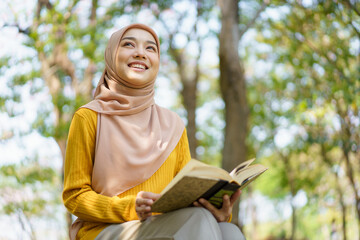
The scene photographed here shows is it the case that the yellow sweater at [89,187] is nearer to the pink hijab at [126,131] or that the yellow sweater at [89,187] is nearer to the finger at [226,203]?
the pink hijab at [126,131]

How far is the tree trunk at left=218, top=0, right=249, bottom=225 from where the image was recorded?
17.1 feet

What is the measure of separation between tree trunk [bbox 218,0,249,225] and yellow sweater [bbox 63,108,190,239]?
3054mm

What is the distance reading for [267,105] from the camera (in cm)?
1216

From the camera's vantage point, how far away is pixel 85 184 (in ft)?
6.69

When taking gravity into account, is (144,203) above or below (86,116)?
below

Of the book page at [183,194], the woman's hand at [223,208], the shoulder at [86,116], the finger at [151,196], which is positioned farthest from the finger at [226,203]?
the shoulder at [86,116]

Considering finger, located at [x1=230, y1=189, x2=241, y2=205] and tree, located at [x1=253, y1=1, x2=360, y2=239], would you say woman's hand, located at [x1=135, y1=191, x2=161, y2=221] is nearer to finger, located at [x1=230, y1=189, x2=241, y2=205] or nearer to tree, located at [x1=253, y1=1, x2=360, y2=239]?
finger, located at [x1=230, y1=189, x2=241, y2=205]

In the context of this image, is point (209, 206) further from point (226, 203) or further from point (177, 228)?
point (177, 228)

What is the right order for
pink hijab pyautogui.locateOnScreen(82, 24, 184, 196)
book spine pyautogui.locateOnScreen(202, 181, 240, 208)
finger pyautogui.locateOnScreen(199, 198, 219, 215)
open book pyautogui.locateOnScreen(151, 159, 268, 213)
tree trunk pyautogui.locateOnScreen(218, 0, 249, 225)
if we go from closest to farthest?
open book pyautogui.locateOnScreen(151, 159, 268, 213), book spine pyautogui.locateOnScreen(202, 181, 240, 208), finger pyautogui.locateOnScreen(199, 198, 219, 215), pink hijab pyautogui.locateOnScreen(82, 24, 184, 196), tree trunk pyautogui.locateOnScreen(218, 0, 249, 225)

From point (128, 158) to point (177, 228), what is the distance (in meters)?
0.49

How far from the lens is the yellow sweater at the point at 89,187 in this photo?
1908 mm

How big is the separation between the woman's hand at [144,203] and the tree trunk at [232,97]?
11.1ft

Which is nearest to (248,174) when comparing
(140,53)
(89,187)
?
(89,187)

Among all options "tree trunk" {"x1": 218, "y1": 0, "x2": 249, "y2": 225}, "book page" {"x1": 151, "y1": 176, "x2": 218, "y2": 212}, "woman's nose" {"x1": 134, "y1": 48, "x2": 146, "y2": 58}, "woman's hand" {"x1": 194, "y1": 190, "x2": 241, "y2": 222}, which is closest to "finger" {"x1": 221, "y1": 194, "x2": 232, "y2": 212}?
"woman's hand" {"x1": 194, "y1": 190, "x2": 241, "y2": 222}
